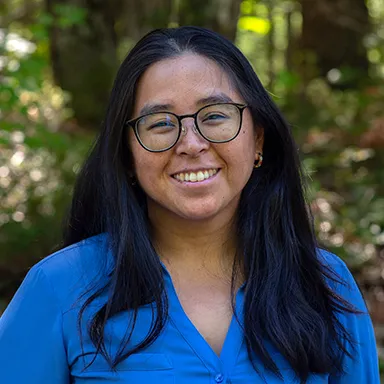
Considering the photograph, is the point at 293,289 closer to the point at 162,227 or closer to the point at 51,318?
the point at 162,227

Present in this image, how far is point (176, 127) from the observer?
244 cm

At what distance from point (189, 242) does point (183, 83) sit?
535mm

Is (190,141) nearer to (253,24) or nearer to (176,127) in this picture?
(176,127)

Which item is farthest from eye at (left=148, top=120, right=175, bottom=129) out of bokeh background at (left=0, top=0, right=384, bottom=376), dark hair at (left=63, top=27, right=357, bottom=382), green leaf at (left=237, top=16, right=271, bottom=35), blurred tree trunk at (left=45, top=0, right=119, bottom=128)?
blurred tree trunk at (left=45, top=0, right=119, bottom=128)

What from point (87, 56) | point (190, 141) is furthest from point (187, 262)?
point (87, 56)

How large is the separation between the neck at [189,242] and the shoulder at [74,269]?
0.67 ft

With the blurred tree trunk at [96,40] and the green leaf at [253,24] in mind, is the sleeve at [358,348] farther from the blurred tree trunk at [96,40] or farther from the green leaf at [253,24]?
the green leaf at [253,24]

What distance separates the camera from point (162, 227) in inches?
106

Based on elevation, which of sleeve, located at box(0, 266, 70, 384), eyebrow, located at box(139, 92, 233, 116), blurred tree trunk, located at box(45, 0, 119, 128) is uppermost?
blurred tree trunk, located at box(45, 0, 119, 128)

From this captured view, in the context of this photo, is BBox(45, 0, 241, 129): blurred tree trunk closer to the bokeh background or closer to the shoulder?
the bokeh background

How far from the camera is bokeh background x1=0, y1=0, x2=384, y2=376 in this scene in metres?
5.56

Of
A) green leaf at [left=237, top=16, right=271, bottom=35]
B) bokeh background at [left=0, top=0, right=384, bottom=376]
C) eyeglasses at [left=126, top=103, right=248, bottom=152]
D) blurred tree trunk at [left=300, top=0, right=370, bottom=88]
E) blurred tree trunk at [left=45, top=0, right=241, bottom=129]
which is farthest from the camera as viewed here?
blurred tree trunk at [left=300, top=0, right=370, bottom=88]

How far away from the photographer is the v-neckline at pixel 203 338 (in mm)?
2369

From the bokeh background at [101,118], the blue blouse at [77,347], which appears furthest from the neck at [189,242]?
the bokeh background at [101,118]
